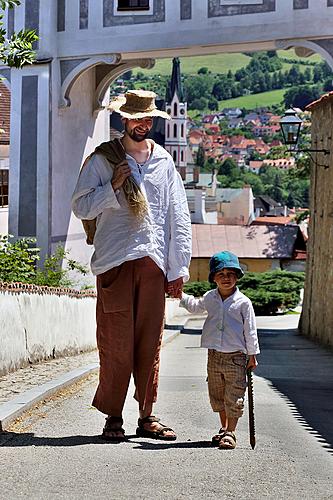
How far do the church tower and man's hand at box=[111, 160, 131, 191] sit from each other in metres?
137

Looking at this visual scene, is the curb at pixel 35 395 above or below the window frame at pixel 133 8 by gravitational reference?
below

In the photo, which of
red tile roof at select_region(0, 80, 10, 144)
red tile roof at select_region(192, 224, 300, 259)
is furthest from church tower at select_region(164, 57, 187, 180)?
red tile roof at select_region(0, 80, 10, 144)

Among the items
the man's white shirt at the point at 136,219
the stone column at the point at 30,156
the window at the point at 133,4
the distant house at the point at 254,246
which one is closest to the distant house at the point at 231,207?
the distant house at the point at 254,246

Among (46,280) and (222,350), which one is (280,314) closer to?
(46,280)

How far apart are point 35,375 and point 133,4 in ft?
42.4

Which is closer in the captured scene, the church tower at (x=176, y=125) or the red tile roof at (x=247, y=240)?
the red tile roof at (x=247, y=240)

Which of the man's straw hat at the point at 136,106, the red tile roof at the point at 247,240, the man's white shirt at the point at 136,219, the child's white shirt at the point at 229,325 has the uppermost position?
the man's straw hat at the point at 136,106

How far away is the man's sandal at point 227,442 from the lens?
22.1 feet

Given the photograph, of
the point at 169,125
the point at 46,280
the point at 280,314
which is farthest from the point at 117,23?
the point at 169,125

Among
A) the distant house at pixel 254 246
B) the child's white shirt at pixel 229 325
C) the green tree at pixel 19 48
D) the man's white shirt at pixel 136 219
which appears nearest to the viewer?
the man's white shirt at pixel 136 219

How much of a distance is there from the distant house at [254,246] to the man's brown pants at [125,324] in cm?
5722

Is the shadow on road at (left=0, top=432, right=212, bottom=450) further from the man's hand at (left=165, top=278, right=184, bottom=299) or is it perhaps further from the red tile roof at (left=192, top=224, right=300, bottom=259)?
the red tile roof at (left=192, top=224, right=300, bottom=259)

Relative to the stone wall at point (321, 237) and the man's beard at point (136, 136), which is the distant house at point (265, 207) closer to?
the stone wall at point (321, 237)

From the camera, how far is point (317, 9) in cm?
2045
